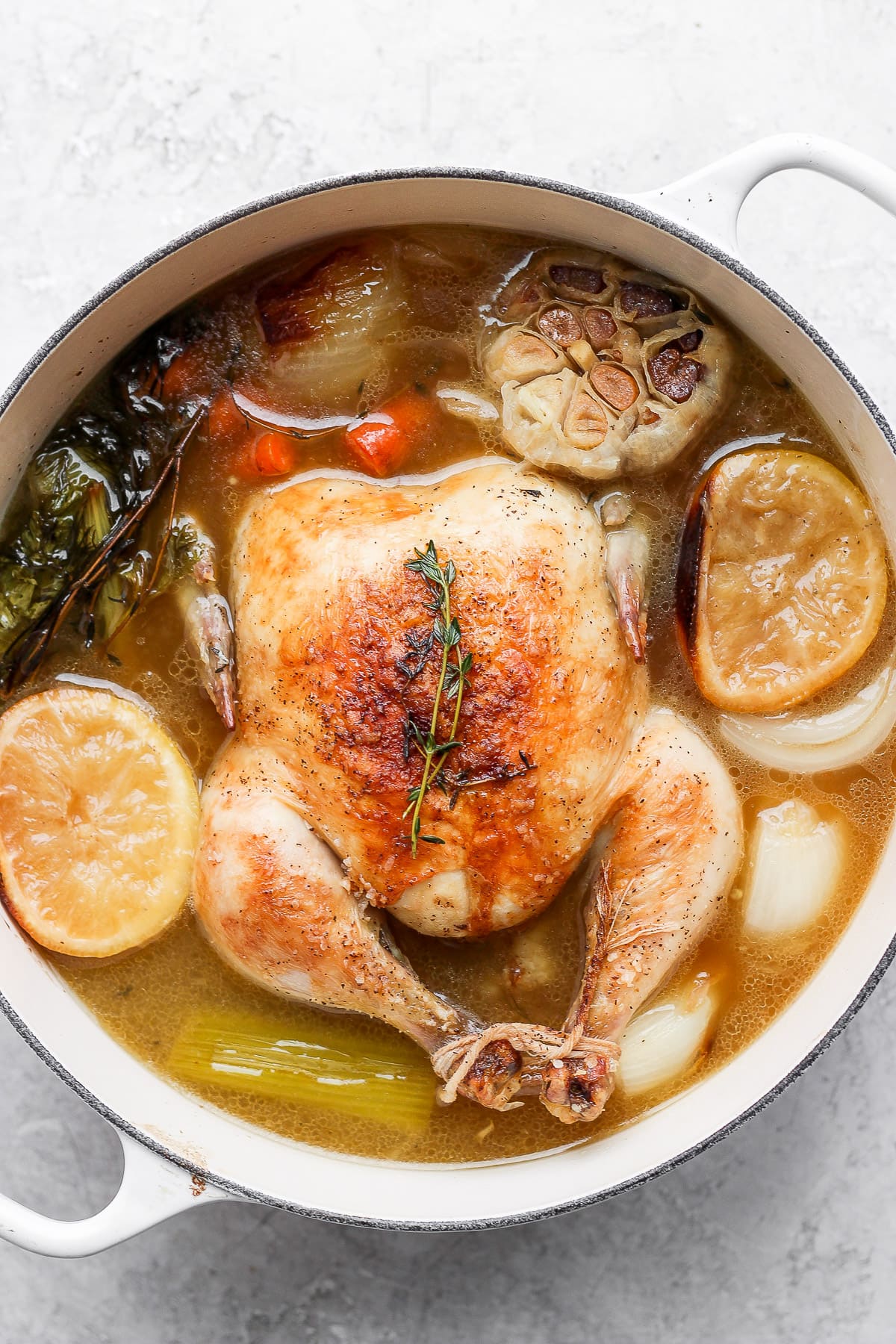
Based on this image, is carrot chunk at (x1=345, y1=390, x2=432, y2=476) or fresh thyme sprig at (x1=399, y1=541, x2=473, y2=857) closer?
fresh thyme sprig at (x1=399, y1=541, x2=473, y2=857)

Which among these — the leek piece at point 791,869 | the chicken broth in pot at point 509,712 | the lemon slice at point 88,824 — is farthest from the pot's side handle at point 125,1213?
the leek piece at point 791,869

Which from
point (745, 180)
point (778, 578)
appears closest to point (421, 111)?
point (745, 180)


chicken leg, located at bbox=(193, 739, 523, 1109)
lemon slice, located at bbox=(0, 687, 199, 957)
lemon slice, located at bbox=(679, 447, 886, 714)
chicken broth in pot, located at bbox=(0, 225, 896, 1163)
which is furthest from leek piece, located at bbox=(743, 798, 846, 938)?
lemon slice, located at bbox=(0, 687, 199, 957)

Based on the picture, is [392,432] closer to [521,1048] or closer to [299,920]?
[299,920]

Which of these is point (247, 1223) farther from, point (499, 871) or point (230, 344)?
point (230, 344)

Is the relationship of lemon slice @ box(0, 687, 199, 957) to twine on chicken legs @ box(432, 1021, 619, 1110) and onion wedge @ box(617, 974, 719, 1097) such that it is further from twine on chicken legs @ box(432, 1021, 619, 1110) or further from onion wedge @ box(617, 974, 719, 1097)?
onion wedge @ box(617, 974, 719, 1097)
